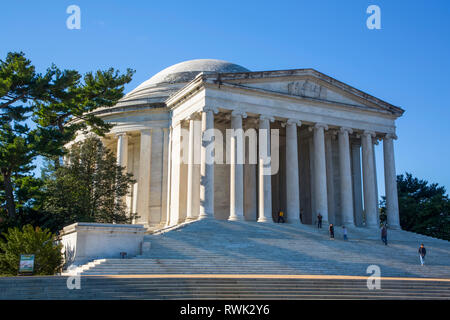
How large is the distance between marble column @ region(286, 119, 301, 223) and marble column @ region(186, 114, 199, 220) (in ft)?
29.7

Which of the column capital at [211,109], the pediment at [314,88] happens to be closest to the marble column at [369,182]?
the pediment at [314,88]

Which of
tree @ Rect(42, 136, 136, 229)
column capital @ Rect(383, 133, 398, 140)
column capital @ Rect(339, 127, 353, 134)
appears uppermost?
column capital @ Rect(339, 127, 353, 134)

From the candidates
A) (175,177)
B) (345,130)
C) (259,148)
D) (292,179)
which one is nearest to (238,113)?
(259,148)

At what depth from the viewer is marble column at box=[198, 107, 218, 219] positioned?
42969mm

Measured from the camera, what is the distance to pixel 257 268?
2931 cm

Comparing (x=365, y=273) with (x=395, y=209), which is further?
(x=395, y=209)

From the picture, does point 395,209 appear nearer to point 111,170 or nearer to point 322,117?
point 322,117

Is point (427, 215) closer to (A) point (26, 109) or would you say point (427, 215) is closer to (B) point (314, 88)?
(B) point (314, 88)

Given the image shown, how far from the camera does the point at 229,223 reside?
41188mm

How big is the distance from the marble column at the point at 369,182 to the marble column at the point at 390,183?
5.16 feet

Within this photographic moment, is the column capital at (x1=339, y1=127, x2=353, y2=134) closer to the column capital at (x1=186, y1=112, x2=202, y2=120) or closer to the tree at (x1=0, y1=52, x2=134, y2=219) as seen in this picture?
the column capital at (x1=186, y1=112, x2=202, y2=120)

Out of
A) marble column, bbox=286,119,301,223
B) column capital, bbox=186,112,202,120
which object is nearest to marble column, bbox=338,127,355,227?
marble column, bbox=286,119,301,223
